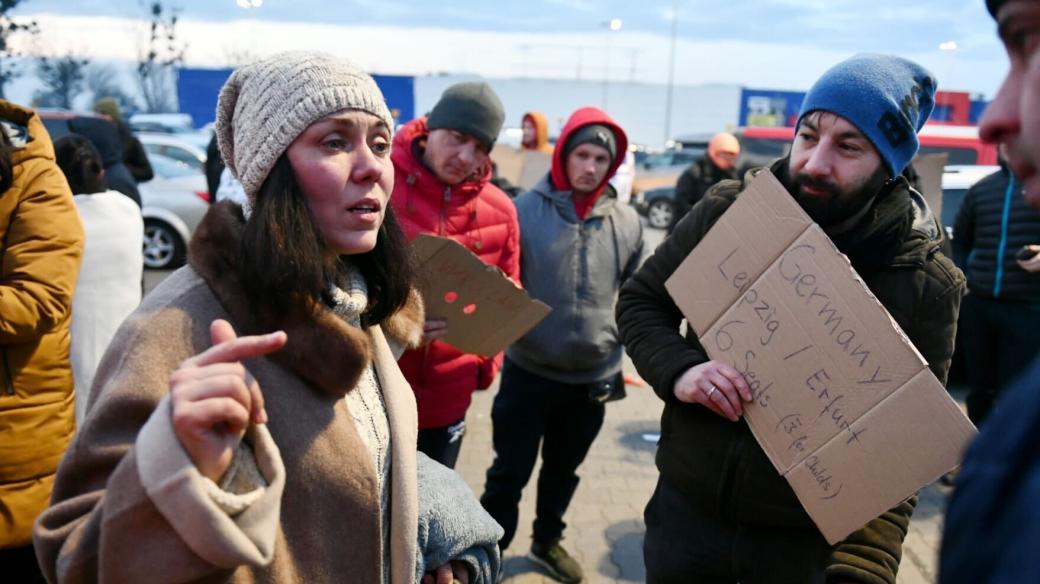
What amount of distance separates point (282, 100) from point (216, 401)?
2.19 feet

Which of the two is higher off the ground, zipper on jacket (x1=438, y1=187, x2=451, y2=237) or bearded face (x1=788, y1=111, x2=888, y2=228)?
bearded face (x1=788, y1=111, x2=888, y2=228)

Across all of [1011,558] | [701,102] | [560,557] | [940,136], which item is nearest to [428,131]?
[560,557]

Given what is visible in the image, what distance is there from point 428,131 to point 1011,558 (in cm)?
290

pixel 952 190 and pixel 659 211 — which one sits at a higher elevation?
pixel 952 190

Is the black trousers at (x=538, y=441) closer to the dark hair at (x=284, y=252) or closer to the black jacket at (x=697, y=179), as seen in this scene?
the dark hair at (x=284, y=252)

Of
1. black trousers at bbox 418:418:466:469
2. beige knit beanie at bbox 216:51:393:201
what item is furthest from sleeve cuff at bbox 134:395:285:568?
black trousers at bbox 418:418:466:469

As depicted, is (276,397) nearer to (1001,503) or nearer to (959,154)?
(1001,503)

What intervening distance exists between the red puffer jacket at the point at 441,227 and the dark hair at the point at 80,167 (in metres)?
1.36

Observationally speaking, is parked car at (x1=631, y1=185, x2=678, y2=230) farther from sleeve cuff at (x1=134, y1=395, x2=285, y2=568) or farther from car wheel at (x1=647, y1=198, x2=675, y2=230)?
sleeve cuff at (x1=134, y1=395, x2=285, y2=568)

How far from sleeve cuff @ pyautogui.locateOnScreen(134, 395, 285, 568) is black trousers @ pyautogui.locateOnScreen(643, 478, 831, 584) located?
4.43ft

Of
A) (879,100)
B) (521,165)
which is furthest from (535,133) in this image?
(879,100)

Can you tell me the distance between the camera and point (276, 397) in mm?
1359

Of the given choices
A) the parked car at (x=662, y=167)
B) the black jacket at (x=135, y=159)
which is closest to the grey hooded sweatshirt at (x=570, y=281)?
the black jacket at (x=135, y=159)

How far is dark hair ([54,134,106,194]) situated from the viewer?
10.9 ft
